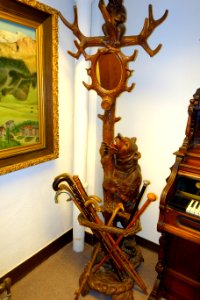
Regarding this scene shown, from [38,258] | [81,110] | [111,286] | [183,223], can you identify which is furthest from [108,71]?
[38,258]

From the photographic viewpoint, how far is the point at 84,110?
1876 millimetres

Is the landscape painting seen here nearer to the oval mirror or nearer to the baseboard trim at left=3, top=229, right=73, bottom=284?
the oval mirror

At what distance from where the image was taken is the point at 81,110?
6.13ft

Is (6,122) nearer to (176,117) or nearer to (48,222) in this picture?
(48,222)

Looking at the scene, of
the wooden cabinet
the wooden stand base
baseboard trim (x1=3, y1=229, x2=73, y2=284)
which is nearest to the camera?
the wooden cabinet

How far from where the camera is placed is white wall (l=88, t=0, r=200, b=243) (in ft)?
5.41

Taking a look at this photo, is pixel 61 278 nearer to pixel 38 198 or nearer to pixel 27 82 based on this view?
pixel 38 198

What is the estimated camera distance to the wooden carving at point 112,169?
146 cm

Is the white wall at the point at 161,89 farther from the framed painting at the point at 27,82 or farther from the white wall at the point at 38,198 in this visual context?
the framed painting at the point at 27,82

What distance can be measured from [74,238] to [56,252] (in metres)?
0.22

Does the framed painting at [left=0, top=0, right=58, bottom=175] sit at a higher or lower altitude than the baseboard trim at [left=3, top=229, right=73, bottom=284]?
higher

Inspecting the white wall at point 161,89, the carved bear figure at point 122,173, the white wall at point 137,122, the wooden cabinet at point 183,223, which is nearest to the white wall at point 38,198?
the white wall at point 137,122

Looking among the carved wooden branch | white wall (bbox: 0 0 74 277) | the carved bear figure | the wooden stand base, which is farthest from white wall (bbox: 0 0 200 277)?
the wooden stand base

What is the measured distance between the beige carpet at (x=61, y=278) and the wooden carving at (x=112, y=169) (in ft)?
0.46
